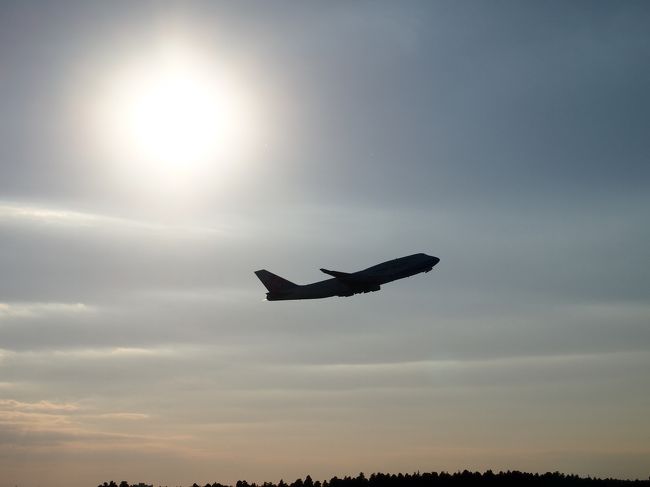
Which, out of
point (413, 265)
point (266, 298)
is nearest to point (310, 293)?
point (266, 298)

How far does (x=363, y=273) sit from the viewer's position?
193125 millimetres

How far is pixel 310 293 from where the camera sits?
19950 centimetres

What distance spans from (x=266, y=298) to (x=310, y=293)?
11588mm

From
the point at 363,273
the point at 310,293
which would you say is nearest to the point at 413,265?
the point at 363,273

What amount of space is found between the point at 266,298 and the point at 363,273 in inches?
1052

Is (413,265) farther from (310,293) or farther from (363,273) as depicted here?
(310,293)

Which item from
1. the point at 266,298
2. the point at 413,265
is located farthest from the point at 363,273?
the point at 266,298

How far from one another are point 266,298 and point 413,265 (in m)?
39.2

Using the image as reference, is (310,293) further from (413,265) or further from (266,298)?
(413,265)

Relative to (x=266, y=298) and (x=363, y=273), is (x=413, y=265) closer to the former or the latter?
(x=363, y=273)

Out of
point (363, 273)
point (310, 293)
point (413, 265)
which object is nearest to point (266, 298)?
point (310, 293)
